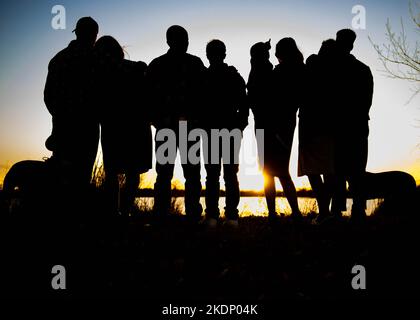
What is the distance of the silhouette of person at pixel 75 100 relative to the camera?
4.81 meters

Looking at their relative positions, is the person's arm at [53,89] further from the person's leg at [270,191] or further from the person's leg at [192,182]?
the person's leg at [270,191]

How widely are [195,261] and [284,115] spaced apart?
2880mm

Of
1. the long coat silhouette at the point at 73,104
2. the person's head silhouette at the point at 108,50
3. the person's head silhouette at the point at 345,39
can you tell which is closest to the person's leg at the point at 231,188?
the long coat silhouette at the point at 73,104

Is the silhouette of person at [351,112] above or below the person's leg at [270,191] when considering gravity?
above

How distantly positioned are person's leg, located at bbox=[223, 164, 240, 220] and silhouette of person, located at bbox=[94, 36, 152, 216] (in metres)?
1.23

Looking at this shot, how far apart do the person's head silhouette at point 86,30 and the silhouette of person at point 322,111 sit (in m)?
3.18

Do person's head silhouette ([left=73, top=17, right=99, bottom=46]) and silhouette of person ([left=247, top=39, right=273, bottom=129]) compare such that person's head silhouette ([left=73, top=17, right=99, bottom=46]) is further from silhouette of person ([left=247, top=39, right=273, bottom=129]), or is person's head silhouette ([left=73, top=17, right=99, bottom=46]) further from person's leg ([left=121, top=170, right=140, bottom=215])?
silhouette of person ([left=247, top=39, right=273, bottom=129])

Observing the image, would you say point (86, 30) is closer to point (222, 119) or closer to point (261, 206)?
point (222, 119)

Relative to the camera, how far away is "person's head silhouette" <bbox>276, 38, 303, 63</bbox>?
5.52 m

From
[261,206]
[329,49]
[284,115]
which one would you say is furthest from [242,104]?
[261,206]

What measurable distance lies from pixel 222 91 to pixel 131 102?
1344 millimetres

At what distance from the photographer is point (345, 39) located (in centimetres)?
561
